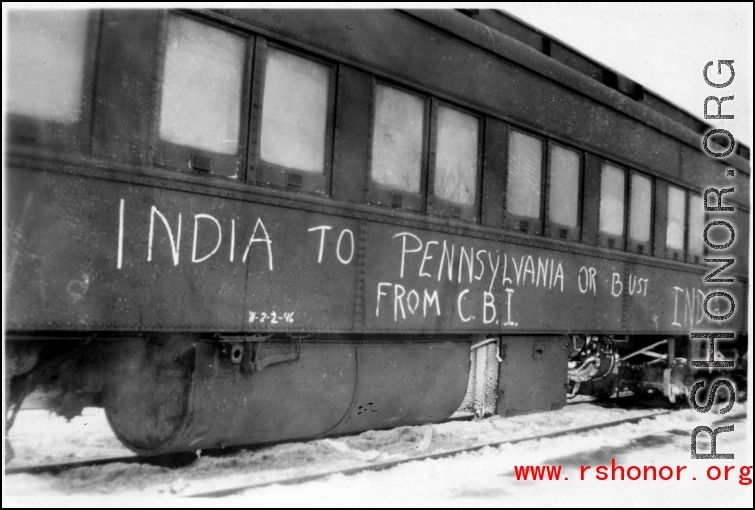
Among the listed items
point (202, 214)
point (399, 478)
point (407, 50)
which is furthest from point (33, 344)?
point (407, 50)

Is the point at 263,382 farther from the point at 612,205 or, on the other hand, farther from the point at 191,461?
the point at 612,205

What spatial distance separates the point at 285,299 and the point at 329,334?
1.69ft

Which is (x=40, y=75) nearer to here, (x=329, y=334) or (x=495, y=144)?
(x=329, y=334)

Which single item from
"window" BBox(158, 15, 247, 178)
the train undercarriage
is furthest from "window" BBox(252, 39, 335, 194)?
the train undercarriage

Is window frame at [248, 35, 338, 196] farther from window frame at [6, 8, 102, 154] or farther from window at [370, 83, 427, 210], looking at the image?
window frame at [6, 8, 102, 154]

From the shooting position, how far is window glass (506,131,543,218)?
16.8ft

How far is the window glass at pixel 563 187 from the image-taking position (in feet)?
18.1

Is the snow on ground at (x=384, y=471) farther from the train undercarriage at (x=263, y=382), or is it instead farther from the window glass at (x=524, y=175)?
the window glass at (x=524, y=175)

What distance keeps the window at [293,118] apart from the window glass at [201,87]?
145 mm

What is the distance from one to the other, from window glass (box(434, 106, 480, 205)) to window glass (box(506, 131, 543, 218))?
460 mm

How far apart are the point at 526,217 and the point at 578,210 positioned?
837mm

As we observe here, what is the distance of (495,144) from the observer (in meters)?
4.95

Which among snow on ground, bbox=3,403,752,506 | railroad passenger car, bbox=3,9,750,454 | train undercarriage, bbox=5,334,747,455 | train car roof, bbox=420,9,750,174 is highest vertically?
train car roof, bbox=420,9,750,174

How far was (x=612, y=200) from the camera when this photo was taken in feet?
20.4
